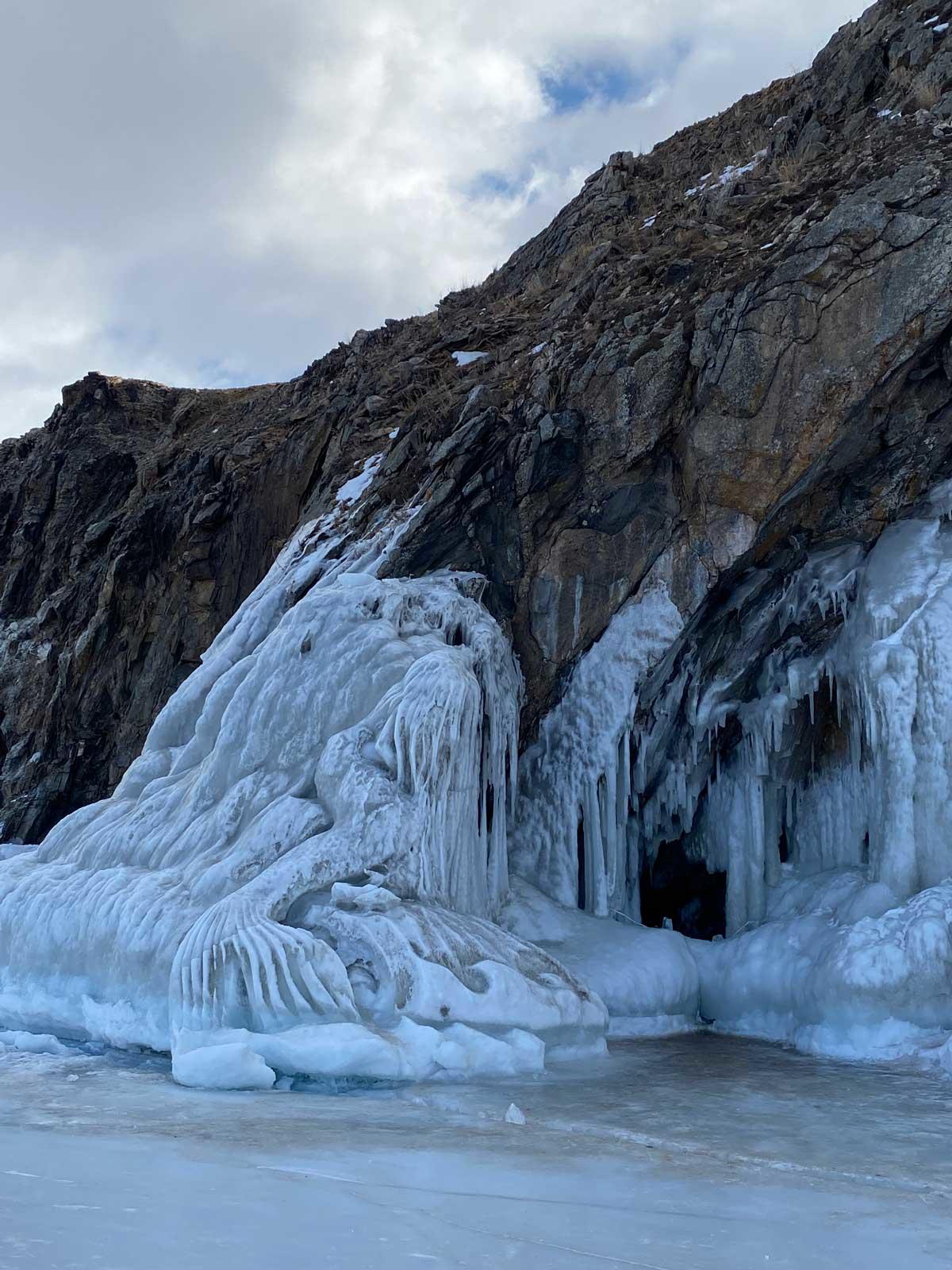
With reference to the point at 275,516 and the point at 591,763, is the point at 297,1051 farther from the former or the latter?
the point at 275,516

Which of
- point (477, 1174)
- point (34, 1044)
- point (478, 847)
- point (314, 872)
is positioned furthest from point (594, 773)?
point (477, 1174)

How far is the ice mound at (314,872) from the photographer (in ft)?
27.7

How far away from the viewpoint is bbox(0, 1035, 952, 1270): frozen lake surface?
3.82 metres

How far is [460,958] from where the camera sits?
916 centimetres

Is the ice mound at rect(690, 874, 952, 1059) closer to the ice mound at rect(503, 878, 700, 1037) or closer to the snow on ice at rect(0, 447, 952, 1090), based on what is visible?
the snow on ice at rect(0, 447, 952, 1090)

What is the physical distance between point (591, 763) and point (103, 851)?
552cm

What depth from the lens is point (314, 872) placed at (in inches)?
→ 377

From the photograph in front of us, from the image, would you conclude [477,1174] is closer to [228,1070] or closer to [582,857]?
[228,1070]

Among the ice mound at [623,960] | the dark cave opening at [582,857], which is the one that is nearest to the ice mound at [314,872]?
the ice mound at [623,960]

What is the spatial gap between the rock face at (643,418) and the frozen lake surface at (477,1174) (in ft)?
21.1

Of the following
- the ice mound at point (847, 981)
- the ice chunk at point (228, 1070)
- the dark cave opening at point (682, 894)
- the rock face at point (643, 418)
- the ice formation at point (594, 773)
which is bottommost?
the ice chunk at point (228, 1070)

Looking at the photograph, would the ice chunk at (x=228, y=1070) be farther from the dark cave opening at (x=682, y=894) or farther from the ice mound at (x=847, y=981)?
the dark cave opening at (x=682, y=894)

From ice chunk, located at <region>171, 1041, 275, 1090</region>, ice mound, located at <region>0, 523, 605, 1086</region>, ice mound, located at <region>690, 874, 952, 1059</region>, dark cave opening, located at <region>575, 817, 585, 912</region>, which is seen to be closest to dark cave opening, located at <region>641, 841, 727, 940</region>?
dark cave opening, located at <region>575, 817, 585, 912</region>

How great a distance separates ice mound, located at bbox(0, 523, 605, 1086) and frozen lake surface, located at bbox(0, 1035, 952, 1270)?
686 mm
